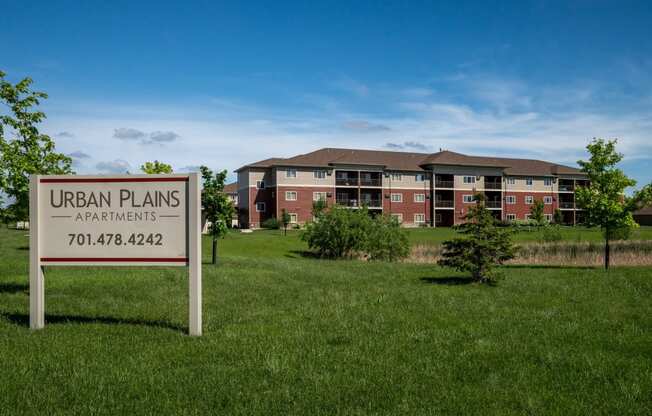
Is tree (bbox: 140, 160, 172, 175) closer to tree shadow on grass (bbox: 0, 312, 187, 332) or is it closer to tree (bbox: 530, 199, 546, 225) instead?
tree shadow on grass (bbox: 0, 312, 187, 332)

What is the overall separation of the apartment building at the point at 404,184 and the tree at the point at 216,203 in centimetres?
4675

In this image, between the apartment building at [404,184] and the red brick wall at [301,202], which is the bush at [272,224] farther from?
the apartment building at [404,184]

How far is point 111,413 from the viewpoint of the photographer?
17.9ft

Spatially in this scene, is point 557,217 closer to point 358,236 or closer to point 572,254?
point 572,254

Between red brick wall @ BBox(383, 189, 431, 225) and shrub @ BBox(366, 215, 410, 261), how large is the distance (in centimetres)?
4583

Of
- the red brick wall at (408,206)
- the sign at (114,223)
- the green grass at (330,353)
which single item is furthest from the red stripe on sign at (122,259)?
the red brick wall at (408,206)

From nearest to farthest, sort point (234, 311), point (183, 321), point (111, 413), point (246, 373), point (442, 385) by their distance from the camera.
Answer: point (111, 413), point (442, 385), point (246, 373), point (183, 321), point (234, 311)

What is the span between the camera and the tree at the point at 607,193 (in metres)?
26.0

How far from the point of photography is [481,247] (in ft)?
52.0

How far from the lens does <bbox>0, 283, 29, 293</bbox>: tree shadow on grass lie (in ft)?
46.6

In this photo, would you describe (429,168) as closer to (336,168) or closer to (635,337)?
(336,168)

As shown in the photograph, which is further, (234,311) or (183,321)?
(234,311)

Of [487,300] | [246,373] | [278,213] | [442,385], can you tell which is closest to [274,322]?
[246,373]

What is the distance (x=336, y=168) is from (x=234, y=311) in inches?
2660
